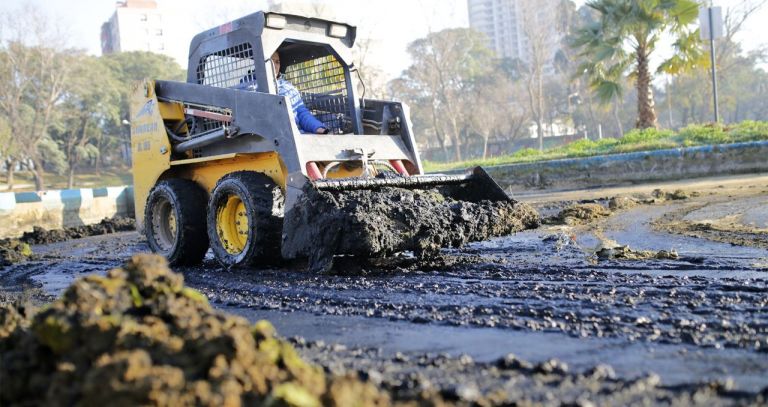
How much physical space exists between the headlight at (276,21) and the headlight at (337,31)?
731mm

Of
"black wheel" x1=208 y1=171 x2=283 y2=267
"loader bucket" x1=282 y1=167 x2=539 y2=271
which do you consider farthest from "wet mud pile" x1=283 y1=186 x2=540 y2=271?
"black wheel" x1=208 y1=171 x2=283 y2=267

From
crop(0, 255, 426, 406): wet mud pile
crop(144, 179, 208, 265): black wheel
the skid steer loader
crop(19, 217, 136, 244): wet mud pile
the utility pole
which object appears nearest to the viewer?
crop(0, 255, 426, 406): wet mud pile

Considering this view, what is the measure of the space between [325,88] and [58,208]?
10.3m

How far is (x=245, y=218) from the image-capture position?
A: 6.93 metres

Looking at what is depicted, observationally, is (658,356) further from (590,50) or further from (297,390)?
(590,50)

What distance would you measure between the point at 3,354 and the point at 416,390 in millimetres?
1803

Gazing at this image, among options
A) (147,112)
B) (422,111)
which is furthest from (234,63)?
(422,111)

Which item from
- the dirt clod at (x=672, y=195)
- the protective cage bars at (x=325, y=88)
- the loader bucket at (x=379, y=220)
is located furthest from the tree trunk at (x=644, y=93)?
the loader bucket at (x=379, y=220)

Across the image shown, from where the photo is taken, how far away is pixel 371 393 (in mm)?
2275

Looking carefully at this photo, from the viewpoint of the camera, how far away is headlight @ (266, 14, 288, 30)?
7.09m

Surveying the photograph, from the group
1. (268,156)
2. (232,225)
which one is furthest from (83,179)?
(268,156)

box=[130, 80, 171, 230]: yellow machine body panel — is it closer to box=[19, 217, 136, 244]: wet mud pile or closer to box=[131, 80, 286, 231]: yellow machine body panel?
box=[131, 80, 286, 231]: yellow machine body panel

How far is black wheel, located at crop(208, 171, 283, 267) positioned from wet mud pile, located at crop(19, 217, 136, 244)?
22.7 feet

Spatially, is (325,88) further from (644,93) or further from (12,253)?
(644,93)
